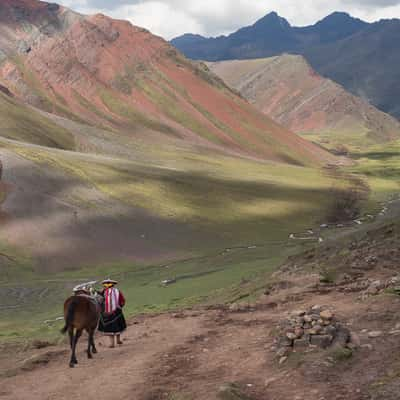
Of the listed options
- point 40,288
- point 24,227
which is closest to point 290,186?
point 24,227

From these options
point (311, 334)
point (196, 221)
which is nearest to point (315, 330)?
point (311, 334)

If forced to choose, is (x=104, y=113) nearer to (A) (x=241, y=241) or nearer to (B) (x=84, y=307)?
(A) (x=241, y=241)

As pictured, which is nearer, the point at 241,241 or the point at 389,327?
the point at 389,327

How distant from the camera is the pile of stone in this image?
16266 millimetres

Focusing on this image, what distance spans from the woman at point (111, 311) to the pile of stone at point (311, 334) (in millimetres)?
5723

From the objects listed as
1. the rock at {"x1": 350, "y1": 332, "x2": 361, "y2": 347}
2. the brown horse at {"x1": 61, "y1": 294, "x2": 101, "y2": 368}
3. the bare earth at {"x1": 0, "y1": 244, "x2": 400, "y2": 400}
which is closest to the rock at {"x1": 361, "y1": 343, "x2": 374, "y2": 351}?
the bare earth at {"x1": 0, "y1": 244, "x2": 400, "y2": 400}

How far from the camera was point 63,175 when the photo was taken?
99.6 meters

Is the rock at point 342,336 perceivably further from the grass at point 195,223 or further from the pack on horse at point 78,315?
the grass at point 195,223

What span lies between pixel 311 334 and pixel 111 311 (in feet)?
23.2

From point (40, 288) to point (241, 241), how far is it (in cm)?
3037

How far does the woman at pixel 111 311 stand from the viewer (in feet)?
67.3

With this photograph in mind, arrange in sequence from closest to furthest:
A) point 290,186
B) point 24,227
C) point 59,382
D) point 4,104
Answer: point 59,382 → point 24,227 → point 290,186 → point 4,104

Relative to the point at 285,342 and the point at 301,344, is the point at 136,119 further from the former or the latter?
the point at 301,344

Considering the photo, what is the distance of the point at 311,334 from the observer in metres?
16.7
